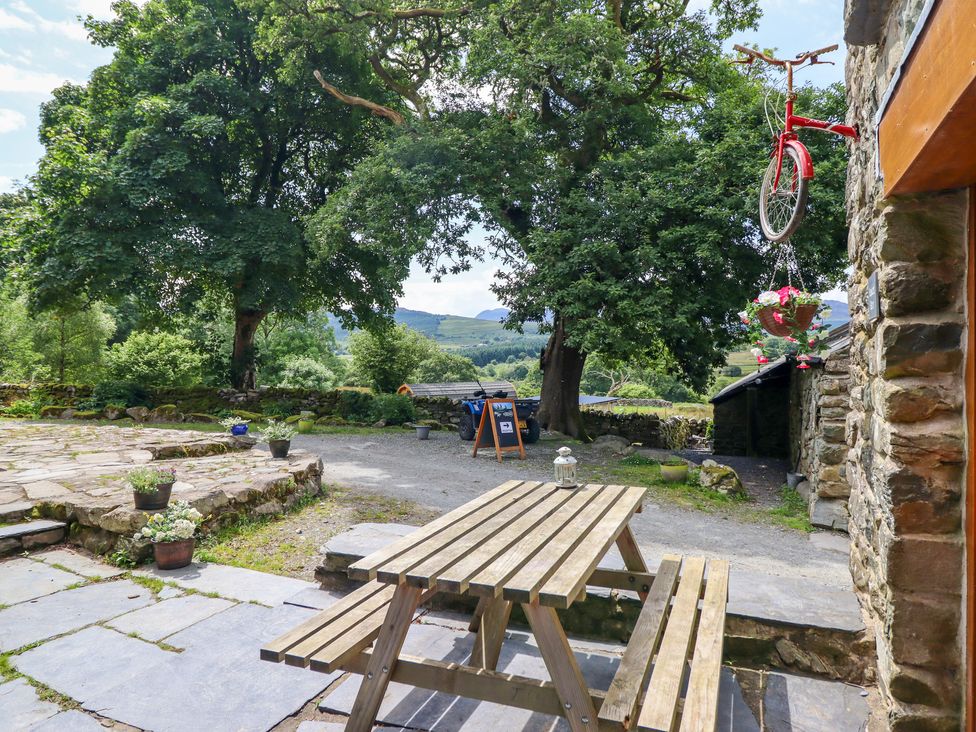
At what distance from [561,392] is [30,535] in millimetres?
9866

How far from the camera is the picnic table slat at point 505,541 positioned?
5.95 feet

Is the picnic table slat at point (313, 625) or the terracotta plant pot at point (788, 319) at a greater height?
the terracotta plant pot at point (788, 319)

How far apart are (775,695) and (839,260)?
8.98 m

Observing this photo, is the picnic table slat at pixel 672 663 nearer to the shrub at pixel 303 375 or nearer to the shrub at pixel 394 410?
the shrub at pixel 394 410

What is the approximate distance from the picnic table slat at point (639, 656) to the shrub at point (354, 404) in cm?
1271

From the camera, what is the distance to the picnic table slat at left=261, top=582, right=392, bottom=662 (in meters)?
1.97

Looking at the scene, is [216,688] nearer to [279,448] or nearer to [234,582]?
[234,582]

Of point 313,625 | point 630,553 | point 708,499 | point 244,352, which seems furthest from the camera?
point 244,352

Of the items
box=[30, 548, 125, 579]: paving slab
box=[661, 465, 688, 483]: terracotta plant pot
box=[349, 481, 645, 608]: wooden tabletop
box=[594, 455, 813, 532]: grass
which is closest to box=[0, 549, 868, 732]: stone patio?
box=[30, 548, 125, 579]: paving slab

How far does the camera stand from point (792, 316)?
5227 millimetres

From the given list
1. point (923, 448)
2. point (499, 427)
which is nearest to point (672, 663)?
point (923, 448)

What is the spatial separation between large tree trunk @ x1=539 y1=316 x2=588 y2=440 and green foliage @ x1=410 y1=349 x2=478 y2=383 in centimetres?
2382

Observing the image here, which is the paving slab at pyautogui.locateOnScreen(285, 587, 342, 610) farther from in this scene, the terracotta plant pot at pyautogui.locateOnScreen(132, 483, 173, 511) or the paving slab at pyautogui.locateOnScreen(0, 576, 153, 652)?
the terracotta plant pot at pyautogui.locateOnScreen(132, 483, 173, 511)

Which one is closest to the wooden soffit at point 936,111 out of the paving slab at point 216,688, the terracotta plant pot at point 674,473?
the paving slab at point 216,688
